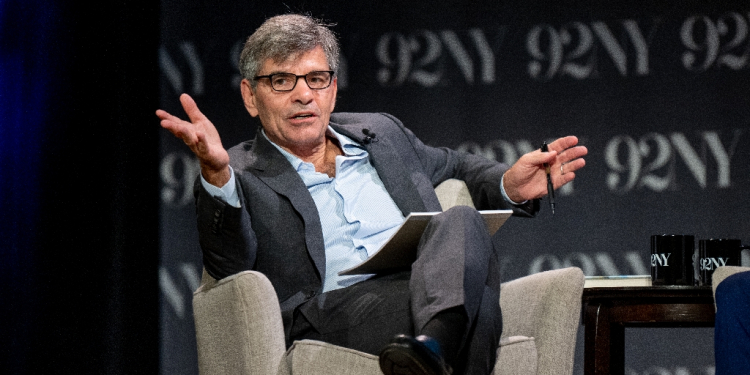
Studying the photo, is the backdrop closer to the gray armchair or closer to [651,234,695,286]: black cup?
[651,234,695,286]: black cup

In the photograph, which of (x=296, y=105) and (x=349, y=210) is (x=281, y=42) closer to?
(x=296, y=105)

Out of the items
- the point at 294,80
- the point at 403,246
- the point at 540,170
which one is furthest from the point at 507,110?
the point at 403,246

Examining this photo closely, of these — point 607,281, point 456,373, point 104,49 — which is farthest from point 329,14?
point 456,373

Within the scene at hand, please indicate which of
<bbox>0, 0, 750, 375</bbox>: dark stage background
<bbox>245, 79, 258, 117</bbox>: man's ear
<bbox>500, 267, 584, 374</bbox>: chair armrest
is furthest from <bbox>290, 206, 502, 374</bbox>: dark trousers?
<bbox>0, 0, 750, 375</bbox>: dark stage background

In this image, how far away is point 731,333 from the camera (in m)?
1.73

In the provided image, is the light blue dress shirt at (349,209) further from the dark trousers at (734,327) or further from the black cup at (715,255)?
the dark trousers at (734,327)

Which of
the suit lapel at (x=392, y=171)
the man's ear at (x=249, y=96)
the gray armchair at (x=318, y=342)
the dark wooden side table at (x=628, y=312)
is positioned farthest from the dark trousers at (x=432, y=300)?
the man's ear at (x=249, y=96)

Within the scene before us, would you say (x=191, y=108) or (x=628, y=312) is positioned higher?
(x=191, y=108)

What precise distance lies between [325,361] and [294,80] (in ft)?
2.87

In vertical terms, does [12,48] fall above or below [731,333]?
above

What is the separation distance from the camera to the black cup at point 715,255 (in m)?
2.12

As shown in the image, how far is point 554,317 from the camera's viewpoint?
1.83 meters

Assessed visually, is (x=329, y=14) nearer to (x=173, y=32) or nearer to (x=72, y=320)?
(x=173, y=32)

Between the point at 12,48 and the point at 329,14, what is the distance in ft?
4.85
